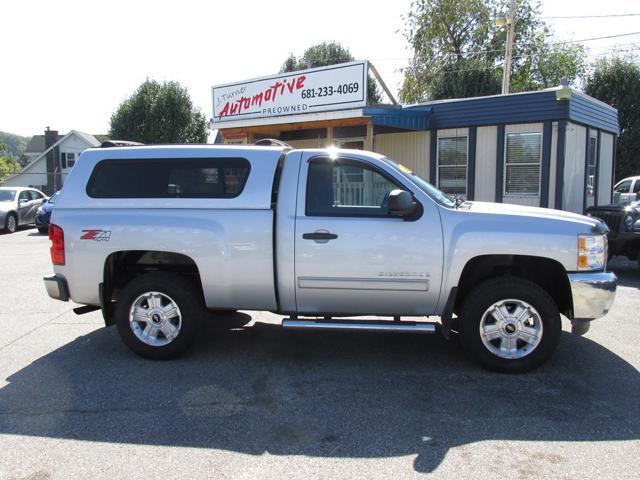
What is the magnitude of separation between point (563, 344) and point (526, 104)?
8.93 m

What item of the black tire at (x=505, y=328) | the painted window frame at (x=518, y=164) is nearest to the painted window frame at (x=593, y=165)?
the painted window frame at (x=518, y=164)

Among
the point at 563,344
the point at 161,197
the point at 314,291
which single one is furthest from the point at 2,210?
the point at 563,344

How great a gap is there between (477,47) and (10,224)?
97.2 feet

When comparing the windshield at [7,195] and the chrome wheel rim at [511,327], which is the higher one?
the windshield at [7,195]

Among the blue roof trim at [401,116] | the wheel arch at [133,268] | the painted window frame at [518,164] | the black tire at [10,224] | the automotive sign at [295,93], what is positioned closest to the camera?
the wheel arch at [133,268]

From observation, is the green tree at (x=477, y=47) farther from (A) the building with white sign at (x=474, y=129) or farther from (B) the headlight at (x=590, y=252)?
(B) the headlight at (x=590, y=252)

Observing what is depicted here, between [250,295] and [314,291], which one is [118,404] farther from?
[314,291]

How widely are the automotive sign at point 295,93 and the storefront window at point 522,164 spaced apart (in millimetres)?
3952

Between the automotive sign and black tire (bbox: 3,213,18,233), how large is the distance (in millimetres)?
7793

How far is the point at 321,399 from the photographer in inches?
162

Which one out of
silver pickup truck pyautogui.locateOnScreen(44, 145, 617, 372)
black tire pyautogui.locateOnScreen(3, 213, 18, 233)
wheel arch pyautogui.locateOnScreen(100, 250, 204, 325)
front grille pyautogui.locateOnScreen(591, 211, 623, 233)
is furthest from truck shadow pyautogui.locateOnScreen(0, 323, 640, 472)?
black tire pyautogui.locateOnScreen(3, 213, 18, 233)

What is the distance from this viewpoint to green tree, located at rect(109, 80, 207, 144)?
38062mm

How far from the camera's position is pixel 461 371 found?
471 centimetres

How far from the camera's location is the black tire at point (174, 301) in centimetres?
489
